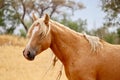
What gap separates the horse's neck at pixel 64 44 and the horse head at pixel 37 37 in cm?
18

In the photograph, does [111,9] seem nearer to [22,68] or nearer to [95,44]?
[22,68]

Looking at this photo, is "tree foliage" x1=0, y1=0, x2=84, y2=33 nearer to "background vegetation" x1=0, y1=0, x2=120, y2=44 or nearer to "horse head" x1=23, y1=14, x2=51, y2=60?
"background vegetation" x1=0, y1=0, x2=120, y2=44

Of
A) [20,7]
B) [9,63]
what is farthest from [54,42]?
[20,7]

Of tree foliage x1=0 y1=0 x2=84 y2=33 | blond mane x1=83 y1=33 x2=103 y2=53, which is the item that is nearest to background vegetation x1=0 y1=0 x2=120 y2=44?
tree foliage x1=0 y1=0 x2=84 y2=33

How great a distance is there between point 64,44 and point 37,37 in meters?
0.45

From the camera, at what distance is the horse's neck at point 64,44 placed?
495 cm

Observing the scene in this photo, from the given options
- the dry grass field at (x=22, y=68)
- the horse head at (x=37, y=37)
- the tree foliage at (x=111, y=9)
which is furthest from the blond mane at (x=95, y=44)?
the tree foliage at (x=111, y=9)

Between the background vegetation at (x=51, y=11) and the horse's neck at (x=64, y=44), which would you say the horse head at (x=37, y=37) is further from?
the background vegetation at (x=51, y=11)

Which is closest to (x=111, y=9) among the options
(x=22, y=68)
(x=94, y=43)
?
(x=22, y=68)

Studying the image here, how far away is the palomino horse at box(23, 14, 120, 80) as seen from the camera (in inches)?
187

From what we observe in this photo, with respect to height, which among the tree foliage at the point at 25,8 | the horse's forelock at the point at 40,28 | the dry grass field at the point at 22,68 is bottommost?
the tree foliage at the point at 25,8

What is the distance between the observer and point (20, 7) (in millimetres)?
33969

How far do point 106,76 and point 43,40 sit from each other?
100 cm

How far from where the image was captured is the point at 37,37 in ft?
15.6
